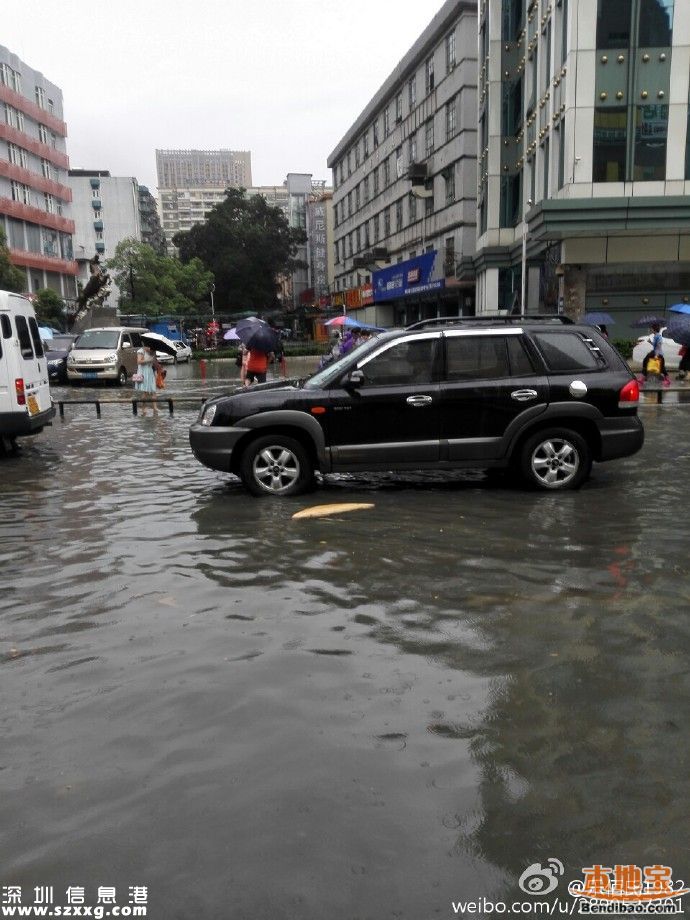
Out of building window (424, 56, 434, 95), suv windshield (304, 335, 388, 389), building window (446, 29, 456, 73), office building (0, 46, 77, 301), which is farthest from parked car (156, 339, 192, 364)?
suv windshield (304, 335, 388, 389)

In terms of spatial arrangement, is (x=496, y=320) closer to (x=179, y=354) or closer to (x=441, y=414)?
(x=441, y=414)

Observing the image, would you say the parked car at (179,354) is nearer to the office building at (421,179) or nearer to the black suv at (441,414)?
the office building at (421,179)

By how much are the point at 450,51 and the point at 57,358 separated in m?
30.6

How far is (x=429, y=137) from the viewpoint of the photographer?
49.9 metres

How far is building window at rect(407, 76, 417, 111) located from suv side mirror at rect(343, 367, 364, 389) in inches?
1946

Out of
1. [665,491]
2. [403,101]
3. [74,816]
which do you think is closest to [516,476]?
[665,491]

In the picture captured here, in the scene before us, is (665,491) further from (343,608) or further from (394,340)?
(343,608)

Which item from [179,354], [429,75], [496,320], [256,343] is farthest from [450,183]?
[496,320]

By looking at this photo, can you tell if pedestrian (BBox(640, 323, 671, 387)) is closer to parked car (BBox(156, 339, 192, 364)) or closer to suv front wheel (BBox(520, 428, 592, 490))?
suv front wheel (BBox(520, 428, 592, 490))

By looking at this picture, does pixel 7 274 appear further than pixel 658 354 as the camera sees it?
Yes

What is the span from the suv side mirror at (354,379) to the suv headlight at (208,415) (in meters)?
1.46

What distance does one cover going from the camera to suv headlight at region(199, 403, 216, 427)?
8.53m

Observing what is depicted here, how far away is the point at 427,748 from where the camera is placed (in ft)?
11.2

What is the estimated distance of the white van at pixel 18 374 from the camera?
11.3 m
